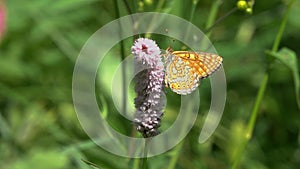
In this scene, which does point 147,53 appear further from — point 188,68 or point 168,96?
point 168,96

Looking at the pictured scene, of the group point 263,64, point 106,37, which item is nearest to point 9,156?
point 106,37

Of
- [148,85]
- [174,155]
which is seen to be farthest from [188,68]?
[174,155]

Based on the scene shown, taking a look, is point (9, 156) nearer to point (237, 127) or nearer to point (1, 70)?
point (1, 70)

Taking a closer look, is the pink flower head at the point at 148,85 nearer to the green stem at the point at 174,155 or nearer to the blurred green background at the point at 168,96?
the green stem at the point at 174,155

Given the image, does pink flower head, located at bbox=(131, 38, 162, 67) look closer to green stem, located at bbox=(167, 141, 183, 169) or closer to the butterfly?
the butterfly

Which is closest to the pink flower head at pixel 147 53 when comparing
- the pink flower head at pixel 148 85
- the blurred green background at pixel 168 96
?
the pink flower head at pixel 148 85

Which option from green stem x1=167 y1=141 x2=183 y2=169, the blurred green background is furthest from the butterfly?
the blurred green background
